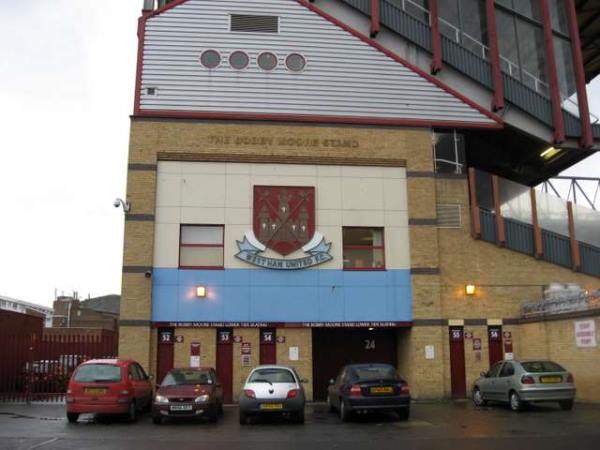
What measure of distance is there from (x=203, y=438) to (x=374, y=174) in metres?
12.4

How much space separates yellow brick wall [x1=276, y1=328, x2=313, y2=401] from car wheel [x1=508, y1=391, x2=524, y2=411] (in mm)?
6734

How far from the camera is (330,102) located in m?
22.9

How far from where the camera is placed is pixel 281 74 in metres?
22.9

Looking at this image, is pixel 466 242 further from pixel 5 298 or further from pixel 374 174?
pixel 5 298

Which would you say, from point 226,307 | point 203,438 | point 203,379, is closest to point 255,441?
point 203,438

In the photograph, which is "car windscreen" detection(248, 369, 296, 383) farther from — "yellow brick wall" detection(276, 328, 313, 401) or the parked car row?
"yellow brick wall" detection(276, 328, 313, 401)

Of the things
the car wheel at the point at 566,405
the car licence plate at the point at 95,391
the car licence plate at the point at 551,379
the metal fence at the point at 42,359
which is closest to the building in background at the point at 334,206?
the metal fence at the point at 42,359

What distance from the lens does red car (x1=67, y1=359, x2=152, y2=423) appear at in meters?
14.9

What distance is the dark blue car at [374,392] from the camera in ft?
48.9

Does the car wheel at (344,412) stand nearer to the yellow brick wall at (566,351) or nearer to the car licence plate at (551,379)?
the car licence plate at (551,379)

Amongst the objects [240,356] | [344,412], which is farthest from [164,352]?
[344,412]

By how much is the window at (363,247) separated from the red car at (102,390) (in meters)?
9.15

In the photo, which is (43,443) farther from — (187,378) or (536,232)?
(536,232)

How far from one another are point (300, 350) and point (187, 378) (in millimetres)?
6190
